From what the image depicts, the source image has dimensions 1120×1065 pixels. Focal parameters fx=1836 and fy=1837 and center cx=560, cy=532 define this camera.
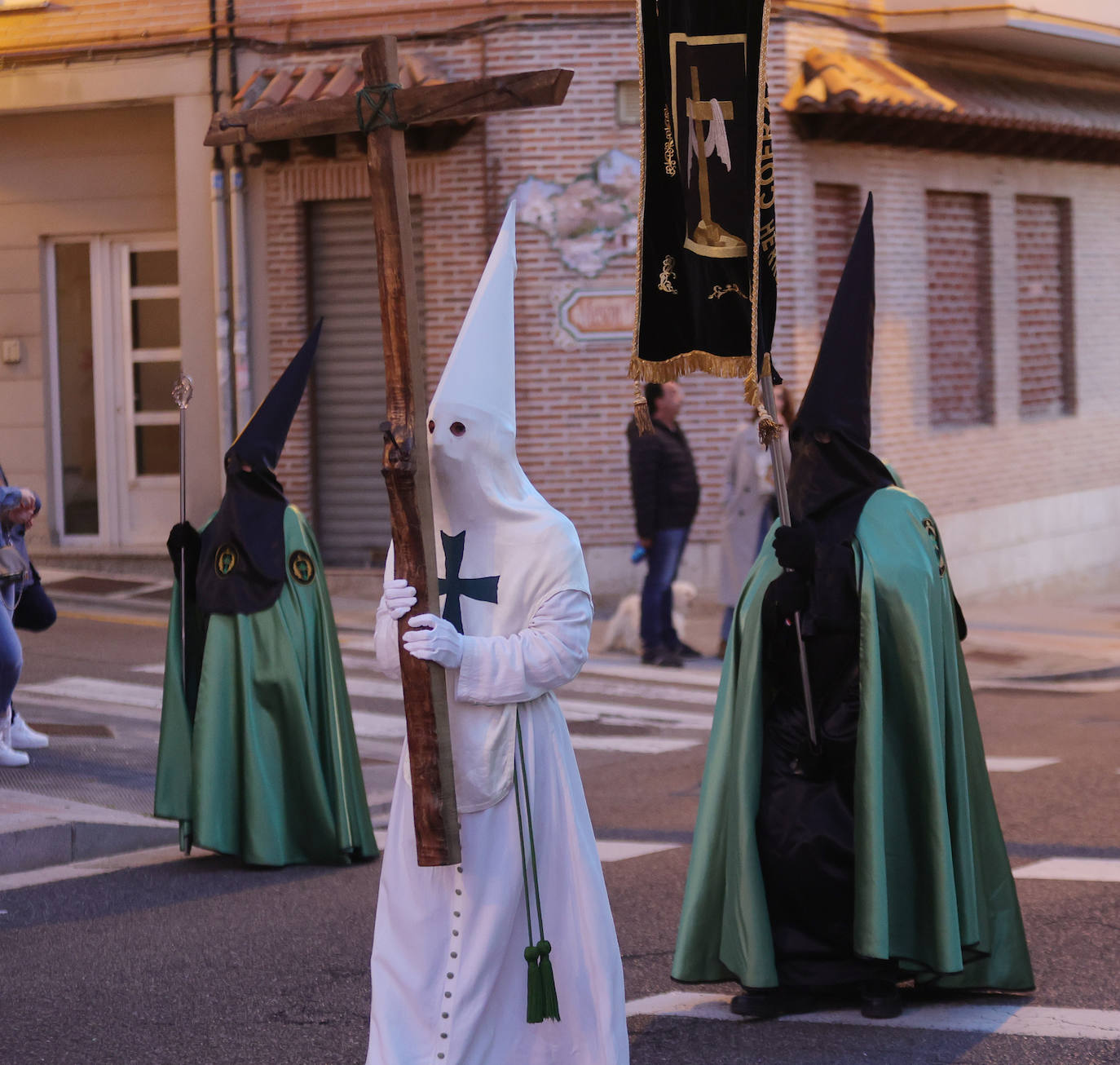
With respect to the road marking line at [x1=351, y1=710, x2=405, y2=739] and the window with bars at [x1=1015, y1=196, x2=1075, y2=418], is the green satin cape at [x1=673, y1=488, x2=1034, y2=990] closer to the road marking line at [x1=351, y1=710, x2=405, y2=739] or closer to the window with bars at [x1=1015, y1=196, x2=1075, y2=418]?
the road marking line at [x1=351, y1=710, x2=405, y2=739]

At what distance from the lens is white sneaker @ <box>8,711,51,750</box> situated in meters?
9.77

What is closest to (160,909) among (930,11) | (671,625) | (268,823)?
(268,823)

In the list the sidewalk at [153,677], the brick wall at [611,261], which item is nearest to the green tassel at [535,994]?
the sidewalk at [153,677]

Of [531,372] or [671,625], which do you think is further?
[531,372]

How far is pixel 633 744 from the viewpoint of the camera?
1080cm

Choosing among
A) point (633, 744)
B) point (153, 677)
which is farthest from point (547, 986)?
point (153, 677)

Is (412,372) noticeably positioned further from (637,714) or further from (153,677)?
(153,677)

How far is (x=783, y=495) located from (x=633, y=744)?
5.79 metres

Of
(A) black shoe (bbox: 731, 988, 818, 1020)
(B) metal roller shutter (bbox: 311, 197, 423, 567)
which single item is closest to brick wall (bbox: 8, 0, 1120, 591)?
(B) metal roller shutter (bbox: 311, 197, 423, 567)

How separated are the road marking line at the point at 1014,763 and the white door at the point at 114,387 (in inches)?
383

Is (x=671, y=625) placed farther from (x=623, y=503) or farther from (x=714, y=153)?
(x=714, y=153)

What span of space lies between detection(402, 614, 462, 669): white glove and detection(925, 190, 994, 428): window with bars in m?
14.4

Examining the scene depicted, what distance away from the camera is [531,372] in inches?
634

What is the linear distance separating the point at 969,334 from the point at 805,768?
13880mm
